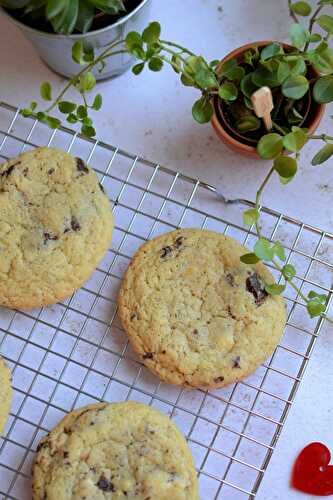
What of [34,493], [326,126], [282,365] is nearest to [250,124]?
[326,126]

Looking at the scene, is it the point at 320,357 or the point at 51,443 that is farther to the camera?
the point at 320,357

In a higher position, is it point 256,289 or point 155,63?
point 155,63

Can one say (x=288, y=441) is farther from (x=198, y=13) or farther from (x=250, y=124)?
(x=198, y=13)

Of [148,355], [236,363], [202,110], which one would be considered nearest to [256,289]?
[236,363]

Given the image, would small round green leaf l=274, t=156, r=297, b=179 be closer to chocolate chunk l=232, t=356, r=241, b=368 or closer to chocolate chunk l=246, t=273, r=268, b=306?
chocolate chunk l=246, t=273, r=268, b=306

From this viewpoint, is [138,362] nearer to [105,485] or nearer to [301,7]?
[105,485]

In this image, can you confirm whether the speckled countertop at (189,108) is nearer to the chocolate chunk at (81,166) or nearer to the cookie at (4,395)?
the chocolate chunk at (81,166)

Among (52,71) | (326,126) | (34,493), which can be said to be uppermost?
(326,126)
